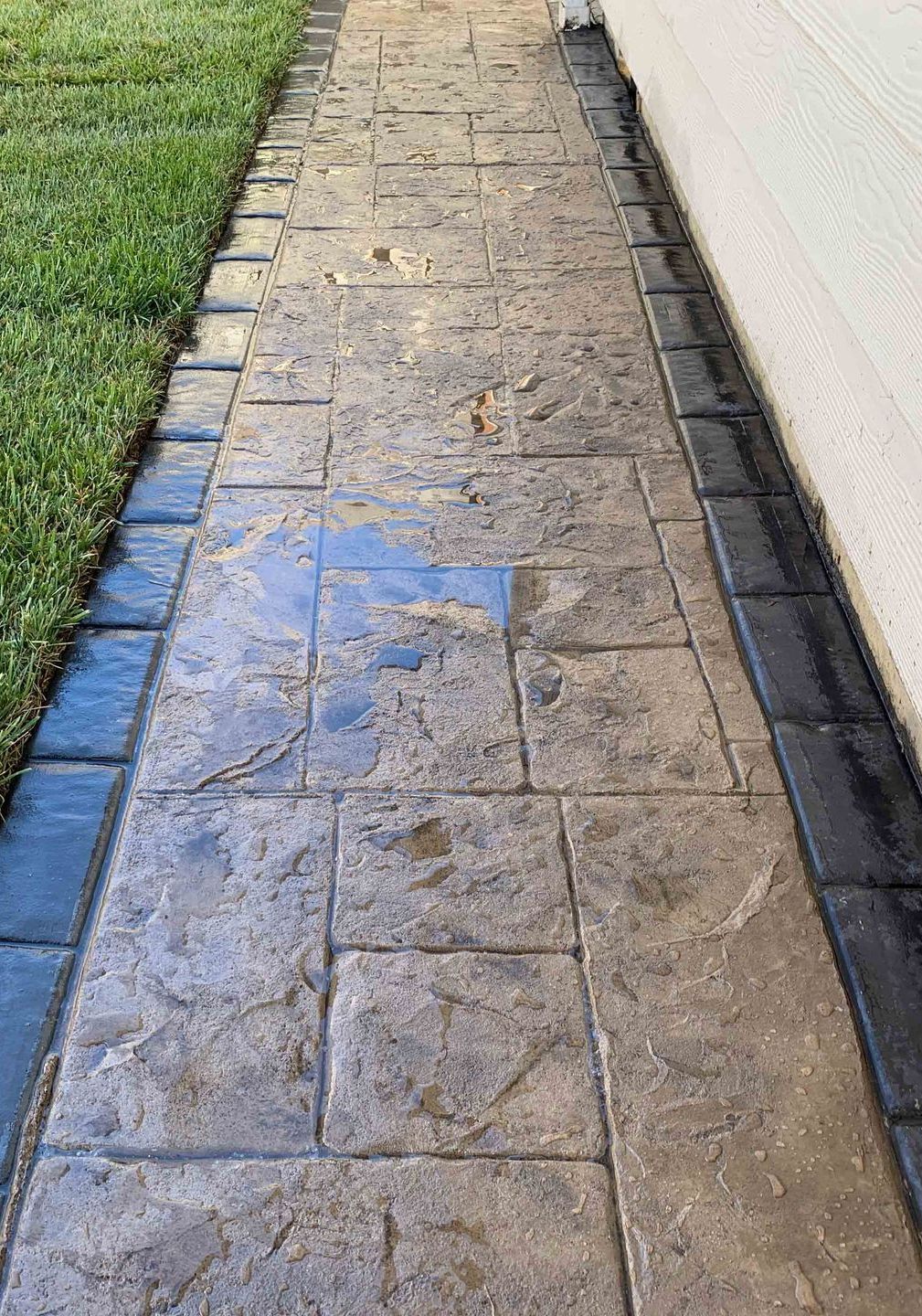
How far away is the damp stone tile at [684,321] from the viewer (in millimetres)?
3449

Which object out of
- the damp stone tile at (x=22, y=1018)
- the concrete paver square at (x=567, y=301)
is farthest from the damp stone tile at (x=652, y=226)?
the damp stone tile at (x=22, y=1018)

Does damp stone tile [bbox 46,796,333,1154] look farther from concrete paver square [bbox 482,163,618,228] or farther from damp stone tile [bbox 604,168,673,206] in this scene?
damp stone tile [bbox 604,168,673,206]

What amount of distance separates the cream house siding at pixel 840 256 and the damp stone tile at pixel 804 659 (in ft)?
0.18

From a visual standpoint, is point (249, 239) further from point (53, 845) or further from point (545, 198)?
point (53, 845)

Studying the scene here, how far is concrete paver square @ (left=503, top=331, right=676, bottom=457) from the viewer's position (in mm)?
3020

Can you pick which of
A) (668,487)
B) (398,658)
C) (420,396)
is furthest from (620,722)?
(420,396)

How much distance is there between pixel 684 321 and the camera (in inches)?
140

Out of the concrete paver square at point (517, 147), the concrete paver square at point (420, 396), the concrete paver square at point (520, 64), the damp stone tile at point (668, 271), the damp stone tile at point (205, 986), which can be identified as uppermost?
the concrete paver square at point (520, 64)

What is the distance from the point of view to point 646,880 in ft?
6.22

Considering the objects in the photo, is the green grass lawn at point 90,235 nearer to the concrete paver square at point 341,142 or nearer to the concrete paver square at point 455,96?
the concrete paver square at point 341,142

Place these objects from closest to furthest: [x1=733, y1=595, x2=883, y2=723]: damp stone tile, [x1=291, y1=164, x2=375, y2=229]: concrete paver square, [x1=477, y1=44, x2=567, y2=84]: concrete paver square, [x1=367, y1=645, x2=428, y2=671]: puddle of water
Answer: [x1=733, y1=595, x2=883, y2=723]: damp stone tile → [x1=367, y1=645, x2=428, y2=671]: puddle of water → [x1=291, y1=164, x2=375, y2=229]: concrete paver square → [x1=477, y1=44, x2=567, y2=84]: concrete paver square

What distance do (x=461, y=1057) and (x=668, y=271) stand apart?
3.01 m

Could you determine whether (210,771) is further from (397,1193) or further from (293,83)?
(293,83)

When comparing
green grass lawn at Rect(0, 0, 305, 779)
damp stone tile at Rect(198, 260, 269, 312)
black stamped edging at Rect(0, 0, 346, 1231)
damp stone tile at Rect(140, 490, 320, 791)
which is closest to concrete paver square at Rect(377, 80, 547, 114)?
green grass lawn at Rect(0, 0, 305, 779)
